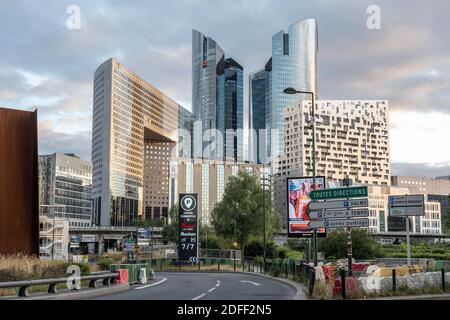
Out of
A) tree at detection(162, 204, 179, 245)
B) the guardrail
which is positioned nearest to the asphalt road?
the guardrail

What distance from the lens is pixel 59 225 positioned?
125 m

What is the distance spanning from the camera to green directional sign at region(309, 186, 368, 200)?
18.3m

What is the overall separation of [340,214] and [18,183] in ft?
64.3

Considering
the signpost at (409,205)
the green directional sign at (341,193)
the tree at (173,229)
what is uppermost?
the green directional sign at (341,193)

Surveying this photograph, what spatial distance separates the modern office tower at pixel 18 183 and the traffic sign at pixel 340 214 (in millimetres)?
17960

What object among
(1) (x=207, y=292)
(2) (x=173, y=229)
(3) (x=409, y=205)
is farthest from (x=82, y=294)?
(2) (x=173, y=229)

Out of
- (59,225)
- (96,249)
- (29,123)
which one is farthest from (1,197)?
(96,249)

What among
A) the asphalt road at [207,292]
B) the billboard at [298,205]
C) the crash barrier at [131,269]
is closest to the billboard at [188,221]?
the billboard at [298,205]

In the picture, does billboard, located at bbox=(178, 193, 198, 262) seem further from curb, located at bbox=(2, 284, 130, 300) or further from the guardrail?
curb, located at bbox=(2, 284, 130, 300)

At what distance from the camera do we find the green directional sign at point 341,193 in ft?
59.9

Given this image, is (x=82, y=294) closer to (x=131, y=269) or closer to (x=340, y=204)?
(x=131, y=269)

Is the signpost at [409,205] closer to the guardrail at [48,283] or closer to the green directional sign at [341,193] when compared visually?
the green directional sign at [341,193]

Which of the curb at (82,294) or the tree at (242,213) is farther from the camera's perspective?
the tree at (242,213)
